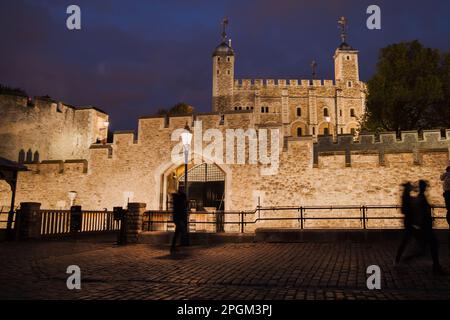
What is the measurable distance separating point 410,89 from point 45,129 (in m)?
26.4

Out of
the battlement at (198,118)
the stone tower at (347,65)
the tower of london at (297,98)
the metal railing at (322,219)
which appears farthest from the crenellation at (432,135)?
the stone tower at (347,65)

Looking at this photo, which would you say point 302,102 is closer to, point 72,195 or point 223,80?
point 223,80

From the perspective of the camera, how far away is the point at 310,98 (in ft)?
238

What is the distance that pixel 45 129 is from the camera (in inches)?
901

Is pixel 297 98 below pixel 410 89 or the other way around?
the other way around

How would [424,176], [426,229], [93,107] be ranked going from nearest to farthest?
[426,229] → [424,176] → [93,107]

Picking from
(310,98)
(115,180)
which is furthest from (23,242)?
(310,98)

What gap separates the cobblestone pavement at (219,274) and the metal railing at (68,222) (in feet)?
11.4

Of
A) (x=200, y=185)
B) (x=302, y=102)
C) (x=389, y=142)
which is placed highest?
(x=302, y=102)

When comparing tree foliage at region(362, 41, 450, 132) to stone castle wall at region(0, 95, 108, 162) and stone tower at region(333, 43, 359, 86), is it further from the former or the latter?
stone tower at region(333, 43, 359, 86)

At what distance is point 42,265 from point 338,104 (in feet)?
237

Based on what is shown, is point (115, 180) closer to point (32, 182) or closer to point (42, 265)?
point (32, 182)

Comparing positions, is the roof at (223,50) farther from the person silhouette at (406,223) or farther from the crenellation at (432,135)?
the person silhouette at (406,223)

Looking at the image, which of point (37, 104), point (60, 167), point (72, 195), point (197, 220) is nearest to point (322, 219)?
point (197, 220)
